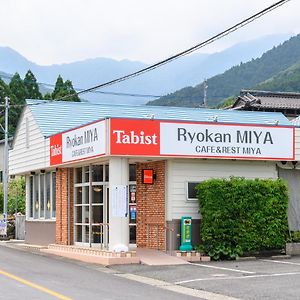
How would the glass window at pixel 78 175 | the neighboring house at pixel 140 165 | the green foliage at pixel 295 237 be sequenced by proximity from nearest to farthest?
the neighboring house at pixel 140 165, the green foliage at pixel 295 237, the glass window at pixel 78 175

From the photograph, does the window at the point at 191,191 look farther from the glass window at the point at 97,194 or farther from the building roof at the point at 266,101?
the building roof at the point at 266,101

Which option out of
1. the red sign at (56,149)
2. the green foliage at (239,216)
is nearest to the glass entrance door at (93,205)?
the red sign at (56,149)

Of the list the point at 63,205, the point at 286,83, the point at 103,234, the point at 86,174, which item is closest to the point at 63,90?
the point at 286,83

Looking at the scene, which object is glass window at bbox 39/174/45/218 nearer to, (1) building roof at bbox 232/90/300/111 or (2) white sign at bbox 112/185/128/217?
(2) white sign at bbox 112/185/128/217

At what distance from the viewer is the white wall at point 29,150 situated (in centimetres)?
2906

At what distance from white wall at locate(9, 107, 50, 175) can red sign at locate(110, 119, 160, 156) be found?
6976 millimetres

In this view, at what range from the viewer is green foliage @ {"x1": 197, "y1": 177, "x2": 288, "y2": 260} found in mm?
22812

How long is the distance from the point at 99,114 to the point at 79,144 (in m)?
5.45

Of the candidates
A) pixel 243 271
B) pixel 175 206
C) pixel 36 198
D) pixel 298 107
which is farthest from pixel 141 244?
pixel 298 107

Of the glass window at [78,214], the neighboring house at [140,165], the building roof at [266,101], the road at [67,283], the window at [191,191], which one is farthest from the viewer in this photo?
the building roof at [266,101]

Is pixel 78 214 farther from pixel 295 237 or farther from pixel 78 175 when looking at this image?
pixel 295 237

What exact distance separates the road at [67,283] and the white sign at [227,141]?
468cm

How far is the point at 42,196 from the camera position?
31172mm

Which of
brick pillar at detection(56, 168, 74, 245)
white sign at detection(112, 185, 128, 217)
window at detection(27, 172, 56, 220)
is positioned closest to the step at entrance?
white sign at detection(112, 185, 128, 217)
